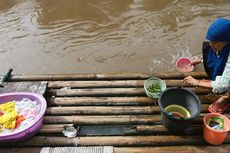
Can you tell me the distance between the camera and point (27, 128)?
2771 mm

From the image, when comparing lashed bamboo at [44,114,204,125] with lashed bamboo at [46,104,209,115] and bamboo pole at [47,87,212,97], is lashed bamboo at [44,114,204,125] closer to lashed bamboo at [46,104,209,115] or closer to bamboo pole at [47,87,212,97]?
lashed bamboo at [46,104,209,115]

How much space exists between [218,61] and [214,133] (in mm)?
845

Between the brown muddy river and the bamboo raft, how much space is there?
0.77 meters

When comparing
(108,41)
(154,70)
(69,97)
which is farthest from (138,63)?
(69,97)

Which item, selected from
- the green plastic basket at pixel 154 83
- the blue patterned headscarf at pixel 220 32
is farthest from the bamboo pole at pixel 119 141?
the blue patterned headscarf at pixel 220 32

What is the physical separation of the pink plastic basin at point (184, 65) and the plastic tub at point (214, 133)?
1.14 meters

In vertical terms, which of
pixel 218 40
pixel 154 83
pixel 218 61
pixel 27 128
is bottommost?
pixel 154 83

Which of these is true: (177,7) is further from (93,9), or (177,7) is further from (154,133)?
(154,133)

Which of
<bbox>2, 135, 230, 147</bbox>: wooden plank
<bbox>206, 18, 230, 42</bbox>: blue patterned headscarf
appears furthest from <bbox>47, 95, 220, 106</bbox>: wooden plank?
<bbox>206, 18, 230, 42</bbox>: blue patterned headscarf

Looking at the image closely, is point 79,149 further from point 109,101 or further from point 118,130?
point 109,101

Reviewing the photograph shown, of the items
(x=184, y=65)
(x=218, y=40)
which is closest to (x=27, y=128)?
(x=218, y=40)

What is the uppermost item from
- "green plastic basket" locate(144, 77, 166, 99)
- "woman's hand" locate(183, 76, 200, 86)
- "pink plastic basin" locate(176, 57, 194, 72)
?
"woman's hand" locate(183, 76, 200, 86)

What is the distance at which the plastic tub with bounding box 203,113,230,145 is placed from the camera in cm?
273

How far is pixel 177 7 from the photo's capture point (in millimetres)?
5711
